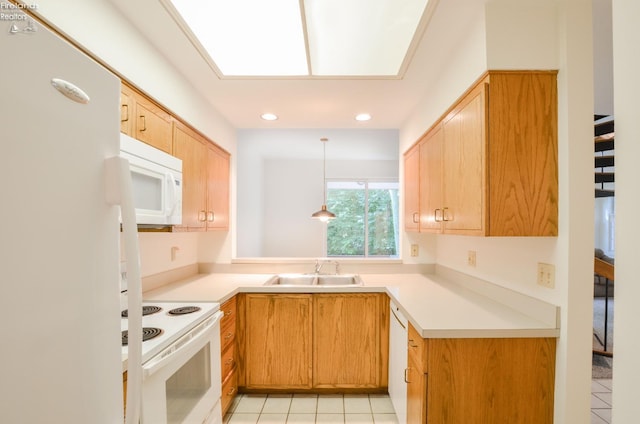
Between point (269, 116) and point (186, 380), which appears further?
point (269, 116)

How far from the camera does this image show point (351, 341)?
2.30 metres

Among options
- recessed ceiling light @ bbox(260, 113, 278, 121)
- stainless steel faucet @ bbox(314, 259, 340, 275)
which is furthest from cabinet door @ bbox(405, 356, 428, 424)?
recessed ceiling light @ bbox(260, 113, 278, 121)

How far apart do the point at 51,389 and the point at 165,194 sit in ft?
4.17

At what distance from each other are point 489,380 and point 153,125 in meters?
2.16

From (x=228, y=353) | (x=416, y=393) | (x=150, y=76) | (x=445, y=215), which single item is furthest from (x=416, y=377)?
(x=150, y=76)

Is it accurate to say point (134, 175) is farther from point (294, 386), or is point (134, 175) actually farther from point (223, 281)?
point (294, 386)

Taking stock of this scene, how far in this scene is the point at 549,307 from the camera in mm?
1396

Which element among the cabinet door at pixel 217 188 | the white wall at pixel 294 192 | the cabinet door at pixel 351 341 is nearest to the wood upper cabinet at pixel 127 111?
the cabinet door at pixel 217 188

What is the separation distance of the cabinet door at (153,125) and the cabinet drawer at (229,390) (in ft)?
5.24

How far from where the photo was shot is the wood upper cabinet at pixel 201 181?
6.71 ft

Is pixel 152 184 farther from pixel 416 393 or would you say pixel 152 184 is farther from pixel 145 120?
pixel 416 393

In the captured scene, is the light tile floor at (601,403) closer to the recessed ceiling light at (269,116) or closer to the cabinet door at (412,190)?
the cabinet door at (412,190)

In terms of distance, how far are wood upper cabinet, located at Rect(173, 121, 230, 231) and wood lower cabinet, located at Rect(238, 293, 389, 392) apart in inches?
27.6

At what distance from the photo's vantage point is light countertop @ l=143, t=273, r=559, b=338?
1365 mm
